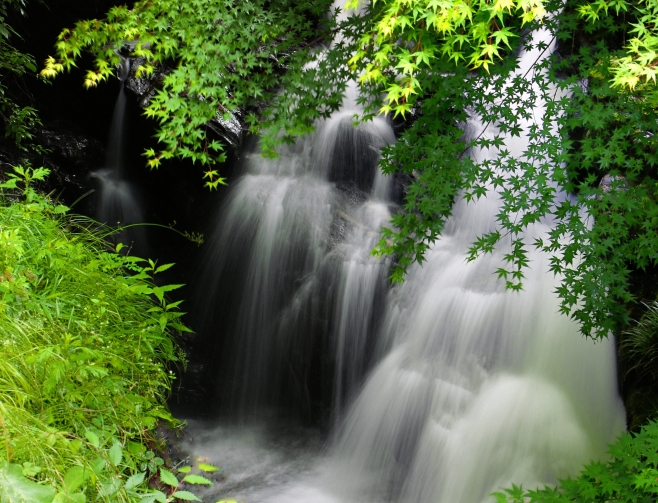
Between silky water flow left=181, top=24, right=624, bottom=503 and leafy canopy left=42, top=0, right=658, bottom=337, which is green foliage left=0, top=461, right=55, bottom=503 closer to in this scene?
leafy canopy left=42, top=0, right=658, bottom=337

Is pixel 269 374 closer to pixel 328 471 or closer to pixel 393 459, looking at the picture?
pixel 328 471

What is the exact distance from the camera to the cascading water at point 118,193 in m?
8.02

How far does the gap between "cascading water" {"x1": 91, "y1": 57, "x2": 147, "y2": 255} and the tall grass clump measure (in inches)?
201

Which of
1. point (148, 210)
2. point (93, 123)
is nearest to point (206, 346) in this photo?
point (148, 210)

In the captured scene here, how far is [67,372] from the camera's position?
2.06 m

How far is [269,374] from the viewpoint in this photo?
7.10m

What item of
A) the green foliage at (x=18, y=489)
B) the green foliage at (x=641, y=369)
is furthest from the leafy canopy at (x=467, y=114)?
the green foliage at (x=18, y=489)

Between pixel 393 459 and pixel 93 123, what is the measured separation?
22.3 feet

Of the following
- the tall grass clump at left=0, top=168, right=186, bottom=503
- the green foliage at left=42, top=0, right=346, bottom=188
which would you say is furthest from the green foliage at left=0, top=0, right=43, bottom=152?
the tall grass clump at left=0, top=168, right=186, bottom=503

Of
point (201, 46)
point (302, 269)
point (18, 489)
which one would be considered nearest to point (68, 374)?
point (18, 489)

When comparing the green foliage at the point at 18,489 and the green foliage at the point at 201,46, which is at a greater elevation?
the green foliage at the point at 201,46

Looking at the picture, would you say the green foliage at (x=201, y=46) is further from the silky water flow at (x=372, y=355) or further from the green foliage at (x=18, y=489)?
the green foliage at (x=18, y=489)

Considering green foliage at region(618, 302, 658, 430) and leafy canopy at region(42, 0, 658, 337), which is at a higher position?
leafy canopy at region(42, 0, 658, 337)

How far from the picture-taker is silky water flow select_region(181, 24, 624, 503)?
4.73 metres
